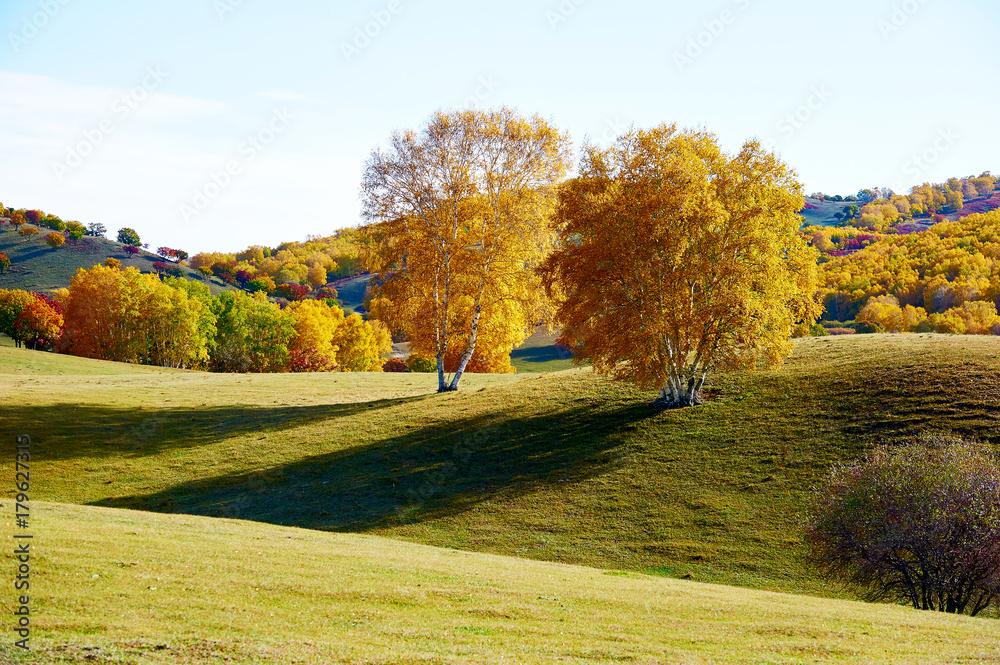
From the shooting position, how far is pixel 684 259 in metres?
39.9

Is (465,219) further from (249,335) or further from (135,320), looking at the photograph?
(249,335)

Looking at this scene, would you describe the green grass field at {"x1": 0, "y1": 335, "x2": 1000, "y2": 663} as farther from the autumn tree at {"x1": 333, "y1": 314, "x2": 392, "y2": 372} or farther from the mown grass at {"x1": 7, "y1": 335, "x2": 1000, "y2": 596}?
the autumn tree at {"x1": 333, "y1": 314, "x2": 392, "y2": 372}

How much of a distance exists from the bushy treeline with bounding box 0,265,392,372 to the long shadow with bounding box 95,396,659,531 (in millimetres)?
75715

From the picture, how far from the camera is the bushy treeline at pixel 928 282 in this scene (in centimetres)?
11800

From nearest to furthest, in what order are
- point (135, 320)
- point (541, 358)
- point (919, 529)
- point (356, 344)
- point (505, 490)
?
point (919, 529) → point (505, 490) → point (135, 320) → point (356, 344) → point (541, 358)

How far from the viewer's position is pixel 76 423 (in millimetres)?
45844

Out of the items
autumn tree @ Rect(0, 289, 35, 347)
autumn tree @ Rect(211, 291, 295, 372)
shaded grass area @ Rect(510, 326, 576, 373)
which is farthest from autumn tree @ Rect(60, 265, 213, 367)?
shaded grass area @ Rect(510, 326, 576, 373)

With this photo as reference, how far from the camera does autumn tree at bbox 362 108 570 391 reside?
5319 cm

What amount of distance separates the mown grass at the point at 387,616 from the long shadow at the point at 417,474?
13120 mm

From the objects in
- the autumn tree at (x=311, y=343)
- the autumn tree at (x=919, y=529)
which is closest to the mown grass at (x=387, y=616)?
the autumn tree at (x=919, y=529)

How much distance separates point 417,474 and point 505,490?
5.43 m

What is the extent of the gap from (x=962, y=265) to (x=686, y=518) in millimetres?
135137

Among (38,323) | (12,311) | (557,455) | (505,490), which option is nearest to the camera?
(505,490)

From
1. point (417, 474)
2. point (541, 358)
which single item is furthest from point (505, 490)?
point (541, 358)
